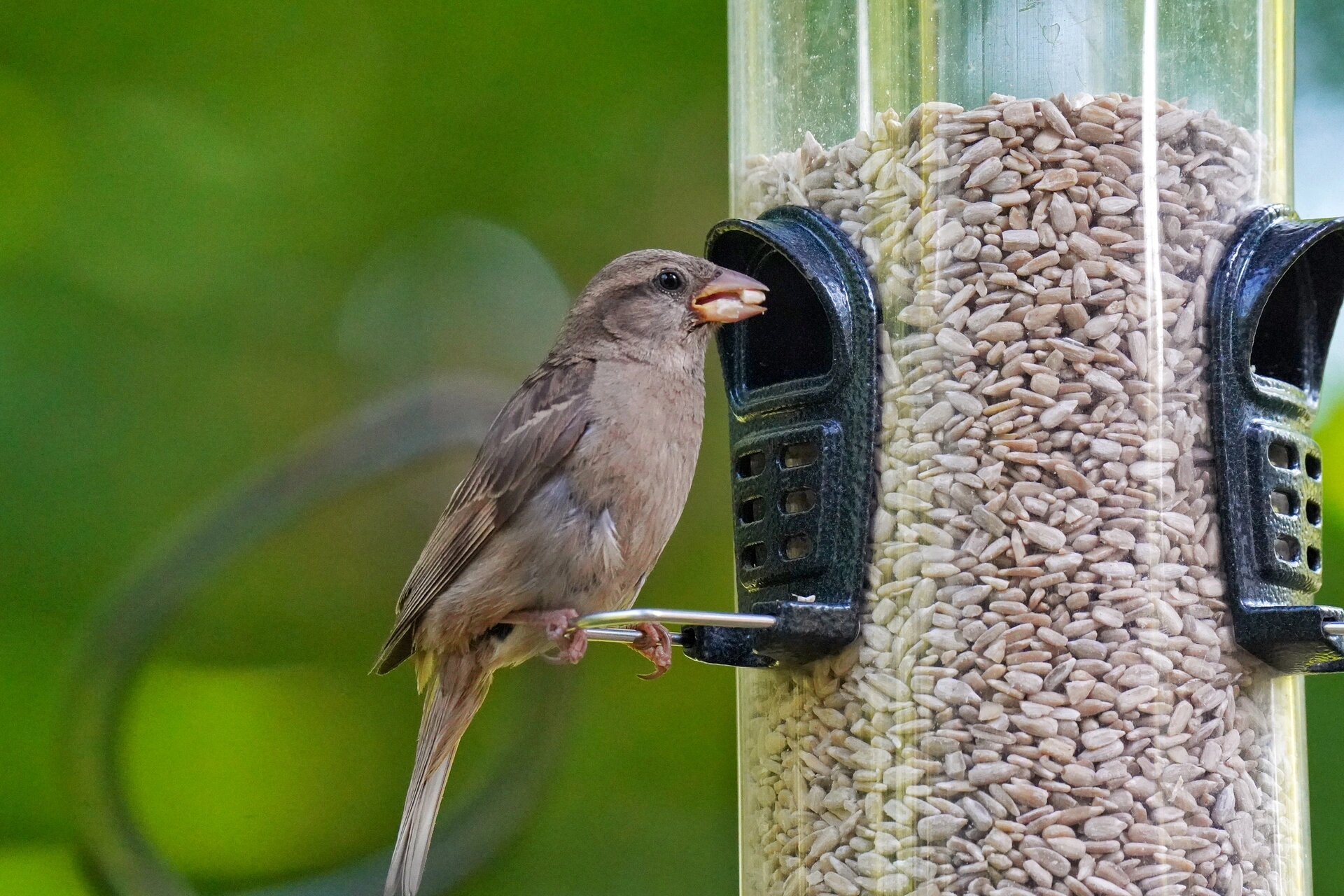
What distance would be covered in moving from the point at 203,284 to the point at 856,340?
3.42 meters

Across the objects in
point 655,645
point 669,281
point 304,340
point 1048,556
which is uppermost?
point 304,340

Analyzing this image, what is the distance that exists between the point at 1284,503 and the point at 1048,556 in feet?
1.90

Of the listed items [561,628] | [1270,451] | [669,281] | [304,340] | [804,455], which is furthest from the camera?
[304,340]

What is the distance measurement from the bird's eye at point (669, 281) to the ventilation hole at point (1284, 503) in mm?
1532

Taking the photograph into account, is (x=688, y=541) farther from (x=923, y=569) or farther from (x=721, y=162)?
(x=923, y=569)

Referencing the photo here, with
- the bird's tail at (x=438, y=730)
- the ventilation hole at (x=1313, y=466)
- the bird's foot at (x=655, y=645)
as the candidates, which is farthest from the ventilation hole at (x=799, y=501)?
the bird's tail at (x=438, y=730)

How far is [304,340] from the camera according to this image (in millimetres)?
6113

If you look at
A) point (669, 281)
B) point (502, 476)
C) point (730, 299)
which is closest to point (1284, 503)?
point (730, 299)

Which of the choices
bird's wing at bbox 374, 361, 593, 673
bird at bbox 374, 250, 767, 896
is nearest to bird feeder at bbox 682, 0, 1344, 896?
bird at bbox 374, 250, 767, 896

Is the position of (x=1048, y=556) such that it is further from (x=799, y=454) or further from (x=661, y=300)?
(x=661, y=300)

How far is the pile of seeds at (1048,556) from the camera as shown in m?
3.08

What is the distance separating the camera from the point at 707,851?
18.6ft

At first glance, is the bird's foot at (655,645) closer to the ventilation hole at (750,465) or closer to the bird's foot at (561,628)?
the bird's foot at (561,628)

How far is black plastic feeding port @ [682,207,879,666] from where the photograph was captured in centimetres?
330
